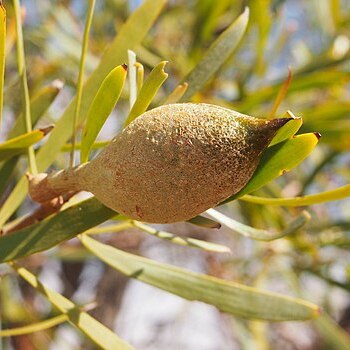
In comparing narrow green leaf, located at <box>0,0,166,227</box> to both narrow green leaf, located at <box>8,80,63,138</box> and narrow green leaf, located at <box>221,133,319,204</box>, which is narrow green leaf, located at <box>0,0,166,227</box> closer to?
narrow green leaf, located at <box>8,80,63,138</box>

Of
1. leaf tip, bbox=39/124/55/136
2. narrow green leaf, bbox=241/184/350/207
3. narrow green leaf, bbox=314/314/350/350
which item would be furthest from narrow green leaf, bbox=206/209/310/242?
narrow green leaf, bbox=314/314/350/350

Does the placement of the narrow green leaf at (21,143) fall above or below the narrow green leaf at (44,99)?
below

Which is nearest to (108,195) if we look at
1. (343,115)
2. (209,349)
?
(343,115)

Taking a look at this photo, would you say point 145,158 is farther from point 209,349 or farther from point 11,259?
point 209,349

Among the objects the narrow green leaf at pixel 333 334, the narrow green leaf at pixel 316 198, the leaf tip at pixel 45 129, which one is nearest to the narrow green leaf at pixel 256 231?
the narrow green leaf at pixel 316 198

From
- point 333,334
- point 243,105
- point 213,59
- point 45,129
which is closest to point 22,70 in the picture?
point 45,129

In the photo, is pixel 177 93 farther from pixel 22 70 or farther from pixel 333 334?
pixel 333 334

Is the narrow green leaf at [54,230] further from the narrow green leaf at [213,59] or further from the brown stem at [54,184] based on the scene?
the narrow green leaf at [213,59]
